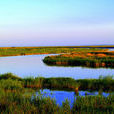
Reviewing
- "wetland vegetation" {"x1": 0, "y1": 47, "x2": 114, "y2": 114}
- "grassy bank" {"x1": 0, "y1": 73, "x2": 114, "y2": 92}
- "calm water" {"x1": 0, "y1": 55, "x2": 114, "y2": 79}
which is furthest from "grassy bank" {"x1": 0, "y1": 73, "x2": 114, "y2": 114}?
"calm water" {"x1": 0, "y1": 55, "x2": 114, "y2": 79}

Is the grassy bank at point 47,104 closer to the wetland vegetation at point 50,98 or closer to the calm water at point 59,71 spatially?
the wetland vegetation at point 50,98

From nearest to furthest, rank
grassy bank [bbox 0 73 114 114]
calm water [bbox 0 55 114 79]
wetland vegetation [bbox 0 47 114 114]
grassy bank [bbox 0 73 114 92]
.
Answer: grassy bank [bbox 0 73 114 114]
wetland vegetation [bbox 0 47 114 114]
grassy bank [bbox 0 73 114 92]
calm water [bbox 0 55 114 79]

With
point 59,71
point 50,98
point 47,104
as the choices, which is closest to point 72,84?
point 50,98

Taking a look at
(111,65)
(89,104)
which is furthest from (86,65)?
(89,104)

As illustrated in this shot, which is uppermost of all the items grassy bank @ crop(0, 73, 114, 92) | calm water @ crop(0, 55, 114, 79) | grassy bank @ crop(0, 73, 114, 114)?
grassy bank @ crop(0, 73, 114, 114)

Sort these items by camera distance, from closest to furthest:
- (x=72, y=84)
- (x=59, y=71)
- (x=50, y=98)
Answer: (x=50, y=98)
(x=72, y=84)
(x=59, y=71)

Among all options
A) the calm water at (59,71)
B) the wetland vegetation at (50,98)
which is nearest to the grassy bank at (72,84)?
the wetland vegetation at (50,98)

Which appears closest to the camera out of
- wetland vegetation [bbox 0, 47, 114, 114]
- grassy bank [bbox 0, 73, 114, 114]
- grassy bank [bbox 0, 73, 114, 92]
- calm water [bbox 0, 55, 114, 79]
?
grassy bank [bbox 0, 73, 114, 114]

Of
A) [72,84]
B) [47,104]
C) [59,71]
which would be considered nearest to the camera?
[47,104]

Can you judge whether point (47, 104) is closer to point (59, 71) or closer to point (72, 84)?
point (72, 84)

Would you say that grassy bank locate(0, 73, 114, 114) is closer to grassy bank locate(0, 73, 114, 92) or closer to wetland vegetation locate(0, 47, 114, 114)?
wetland vegetation locate(0, 47, 114, 114)

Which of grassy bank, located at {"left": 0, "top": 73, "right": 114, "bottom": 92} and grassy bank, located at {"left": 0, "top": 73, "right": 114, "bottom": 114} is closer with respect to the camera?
grassy bank, located at {"left": 0, "top": 73, "right": 114, "bottom": 114}

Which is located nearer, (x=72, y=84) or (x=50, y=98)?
(x=50, y=98)

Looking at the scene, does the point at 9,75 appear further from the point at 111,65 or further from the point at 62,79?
the point at 111,65
